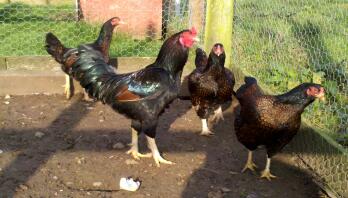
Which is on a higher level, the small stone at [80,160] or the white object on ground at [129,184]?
the small stone at [80,160]

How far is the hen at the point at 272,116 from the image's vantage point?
3391 mm

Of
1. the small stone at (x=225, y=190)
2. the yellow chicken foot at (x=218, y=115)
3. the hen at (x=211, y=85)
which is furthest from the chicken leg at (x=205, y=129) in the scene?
the small stone at (x=225, y=190)

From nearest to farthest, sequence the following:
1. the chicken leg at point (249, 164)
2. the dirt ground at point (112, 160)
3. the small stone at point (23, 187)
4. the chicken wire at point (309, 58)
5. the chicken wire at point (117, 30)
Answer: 1. the small stone at point (23, 187)
2. the dirt ground at point (112, 160)
3. the chicken wire at point (309, 58)
4. the chicken leg at point (249, 164)
5. the chicken wire at point (117, 30)

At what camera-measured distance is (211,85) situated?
4379 millimetres

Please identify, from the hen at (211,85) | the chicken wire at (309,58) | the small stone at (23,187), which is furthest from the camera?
the hen at (211,85)

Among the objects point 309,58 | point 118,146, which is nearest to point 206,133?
point 118,146

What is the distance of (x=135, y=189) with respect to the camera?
11.2 feet

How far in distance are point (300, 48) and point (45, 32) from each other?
4299mm

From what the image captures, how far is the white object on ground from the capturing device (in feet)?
11.2

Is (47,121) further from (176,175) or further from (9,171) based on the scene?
(176,175)

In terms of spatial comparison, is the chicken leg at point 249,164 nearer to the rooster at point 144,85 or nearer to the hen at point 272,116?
the hen at point 272,116

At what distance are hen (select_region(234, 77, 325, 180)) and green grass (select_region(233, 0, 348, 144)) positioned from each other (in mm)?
628

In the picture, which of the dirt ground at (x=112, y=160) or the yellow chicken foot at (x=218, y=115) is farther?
the yellow chicken foot at (x=218, y=115)

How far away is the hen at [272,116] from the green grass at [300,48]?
2.06 feet
